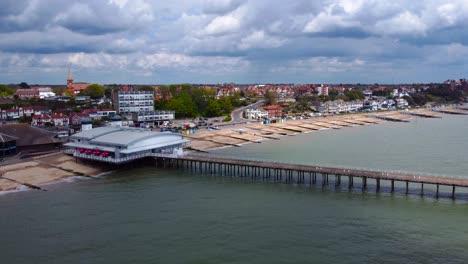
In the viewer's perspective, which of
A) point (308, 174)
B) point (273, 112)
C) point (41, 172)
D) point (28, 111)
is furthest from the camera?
point (273, 112)

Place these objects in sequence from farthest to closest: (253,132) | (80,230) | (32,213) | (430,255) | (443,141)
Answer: (253,132) → (443,141) → (32,213) → (80,230) → (430,255)

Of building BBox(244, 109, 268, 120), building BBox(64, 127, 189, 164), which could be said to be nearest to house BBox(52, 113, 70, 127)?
building BBox(64, 127, 189, 164)

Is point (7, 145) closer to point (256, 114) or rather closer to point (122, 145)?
point (122, 145)

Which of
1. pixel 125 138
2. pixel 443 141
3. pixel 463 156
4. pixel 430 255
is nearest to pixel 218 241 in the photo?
pixel 430 255

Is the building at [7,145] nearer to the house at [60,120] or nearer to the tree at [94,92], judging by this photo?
the house at [60,120]

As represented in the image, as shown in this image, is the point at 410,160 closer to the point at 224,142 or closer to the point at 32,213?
the point at 224,142

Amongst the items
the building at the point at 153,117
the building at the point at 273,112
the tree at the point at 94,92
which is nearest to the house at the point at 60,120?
the building at the point at 153,117

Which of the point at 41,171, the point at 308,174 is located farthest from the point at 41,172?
the point at 308,174
